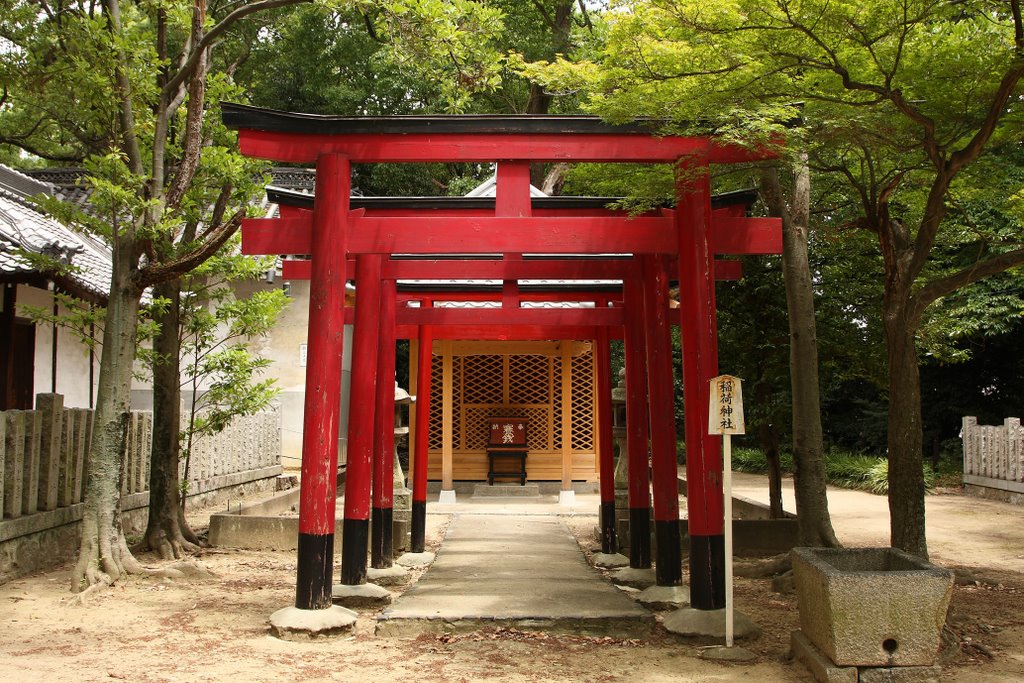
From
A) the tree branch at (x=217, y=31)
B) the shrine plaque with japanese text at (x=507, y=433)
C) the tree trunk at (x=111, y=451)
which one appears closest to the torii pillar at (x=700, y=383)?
the tree branch at (x=217, y=31)

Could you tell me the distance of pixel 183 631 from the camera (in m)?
7.44

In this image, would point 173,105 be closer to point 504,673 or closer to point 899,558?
point 504,673

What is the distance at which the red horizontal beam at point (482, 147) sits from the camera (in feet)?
25.4

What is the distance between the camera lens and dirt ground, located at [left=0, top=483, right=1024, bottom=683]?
624 cm

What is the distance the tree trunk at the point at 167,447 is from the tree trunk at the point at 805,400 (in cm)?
723

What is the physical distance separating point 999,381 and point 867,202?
1665cm

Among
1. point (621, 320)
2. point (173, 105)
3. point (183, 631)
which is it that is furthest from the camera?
point (621, 320)

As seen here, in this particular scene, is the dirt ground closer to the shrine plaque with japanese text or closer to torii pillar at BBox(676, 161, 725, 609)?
torii pillar at BBox(676, 161, 725, 609)

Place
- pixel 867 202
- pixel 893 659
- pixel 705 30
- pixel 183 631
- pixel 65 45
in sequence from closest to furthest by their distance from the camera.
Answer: pixel 893 659 < pixel 705 30 < pixel 183 631 < pixel 867 202 < pixel 65 45

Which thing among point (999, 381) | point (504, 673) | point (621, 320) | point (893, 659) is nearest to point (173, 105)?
point (621, 320)

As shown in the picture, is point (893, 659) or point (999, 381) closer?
point (893, 659)

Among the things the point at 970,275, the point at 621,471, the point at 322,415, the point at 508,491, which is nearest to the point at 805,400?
the point at 970,275

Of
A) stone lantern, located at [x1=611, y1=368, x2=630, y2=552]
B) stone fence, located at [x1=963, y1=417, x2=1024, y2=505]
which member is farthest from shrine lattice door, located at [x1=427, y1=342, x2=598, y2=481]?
stone fence, located at [x1=963, y1=417, x2=1024, y2=505]

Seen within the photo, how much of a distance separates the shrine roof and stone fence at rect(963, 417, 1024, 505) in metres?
13.6
